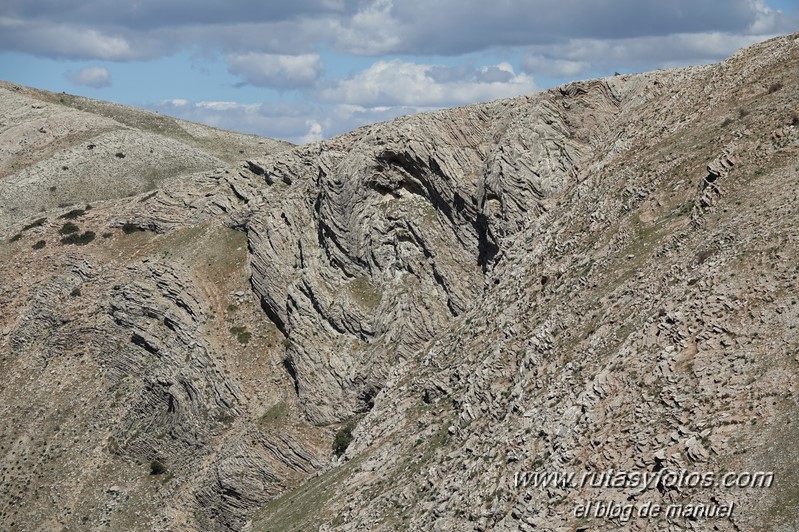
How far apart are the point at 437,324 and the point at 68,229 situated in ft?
123

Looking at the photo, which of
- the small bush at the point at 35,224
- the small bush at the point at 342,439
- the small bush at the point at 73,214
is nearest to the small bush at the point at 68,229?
the small bush at the point at 73,214

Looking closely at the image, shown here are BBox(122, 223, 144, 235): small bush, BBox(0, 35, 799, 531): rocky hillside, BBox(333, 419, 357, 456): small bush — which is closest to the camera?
BBox(0, 35, 799, 531): rocky hillside

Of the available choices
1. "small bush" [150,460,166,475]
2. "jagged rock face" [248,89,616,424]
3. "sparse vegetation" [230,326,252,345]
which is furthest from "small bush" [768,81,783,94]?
"small bush" [150,460,166,475]

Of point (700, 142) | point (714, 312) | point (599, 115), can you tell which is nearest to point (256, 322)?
point (599, 115)

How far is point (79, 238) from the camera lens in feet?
236

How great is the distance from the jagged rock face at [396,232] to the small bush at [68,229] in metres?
20.4

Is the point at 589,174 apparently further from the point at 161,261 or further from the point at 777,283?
the point at 161,261

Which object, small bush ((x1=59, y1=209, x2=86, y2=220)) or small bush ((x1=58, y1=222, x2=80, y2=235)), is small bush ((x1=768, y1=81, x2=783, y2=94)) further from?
small bush ((x1=59, y1=209, x2=86, y2=220))

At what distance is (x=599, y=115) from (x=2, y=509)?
43.9 m

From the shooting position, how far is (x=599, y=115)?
1907 inches

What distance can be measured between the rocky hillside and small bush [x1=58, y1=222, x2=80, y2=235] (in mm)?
256

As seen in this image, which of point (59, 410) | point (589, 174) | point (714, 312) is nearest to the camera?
point (714, 312)

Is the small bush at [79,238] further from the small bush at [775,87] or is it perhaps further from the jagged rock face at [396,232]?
the small bush at [775,87]

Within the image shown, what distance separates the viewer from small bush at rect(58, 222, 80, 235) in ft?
240
